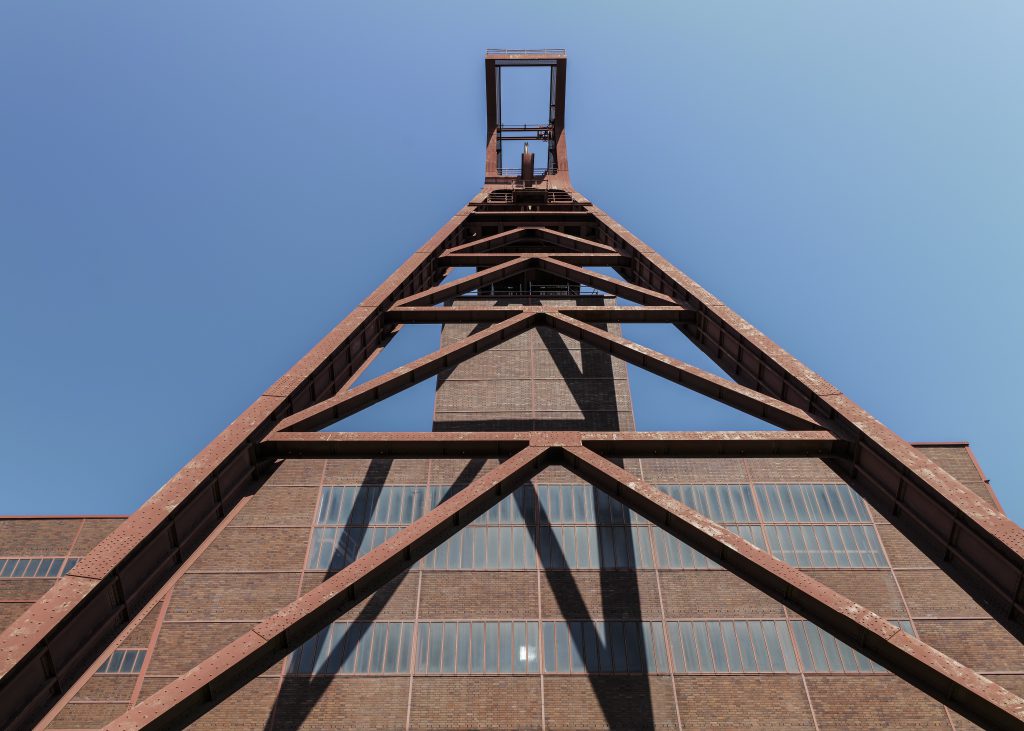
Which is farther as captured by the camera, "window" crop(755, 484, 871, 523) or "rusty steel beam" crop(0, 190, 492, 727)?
"window" crop(755, 484, 871, 523)

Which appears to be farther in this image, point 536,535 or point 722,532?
point 536,535

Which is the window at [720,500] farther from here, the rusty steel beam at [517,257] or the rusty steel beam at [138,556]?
the rusty steel beam at [138,556]

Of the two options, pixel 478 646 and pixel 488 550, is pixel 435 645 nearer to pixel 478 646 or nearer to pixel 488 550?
pixel 478 646

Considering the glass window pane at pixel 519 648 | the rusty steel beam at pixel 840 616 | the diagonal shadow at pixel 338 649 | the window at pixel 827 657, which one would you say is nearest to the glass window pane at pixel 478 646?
the glass window pane at pixel 519 648

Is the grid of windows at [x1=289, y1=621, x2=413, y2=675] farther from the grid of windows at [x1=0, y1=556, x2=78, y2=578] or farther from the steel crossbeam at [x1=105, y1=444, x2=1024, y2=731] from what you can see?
the steel crossbeam at [x1=105, y1=444, x2=1024, y2=731]

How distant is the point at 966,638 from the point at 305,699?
59.5ft

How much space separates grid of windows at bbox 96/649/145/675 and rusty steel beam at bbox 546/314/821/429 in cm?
1922

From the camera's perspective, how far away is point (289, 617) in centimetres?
421

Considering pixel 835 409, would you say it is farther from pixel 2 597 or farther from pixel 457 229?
pixel 2 597

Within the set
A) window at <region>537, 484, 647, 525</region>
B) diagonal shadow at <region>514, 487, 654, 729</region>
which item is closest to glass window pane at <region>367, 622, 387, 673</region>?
diagonal shadow at <region>514, 487, 654, 729</region>

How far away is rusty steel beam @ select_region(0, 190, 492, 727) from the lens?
11.4 ft

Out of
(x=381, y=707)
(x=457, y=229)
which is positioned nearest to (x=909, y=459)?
(x=457, y=229)

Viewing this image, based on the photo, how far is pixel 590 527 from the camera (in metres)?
19.2

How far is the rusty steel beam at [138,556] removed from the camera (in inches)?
137
